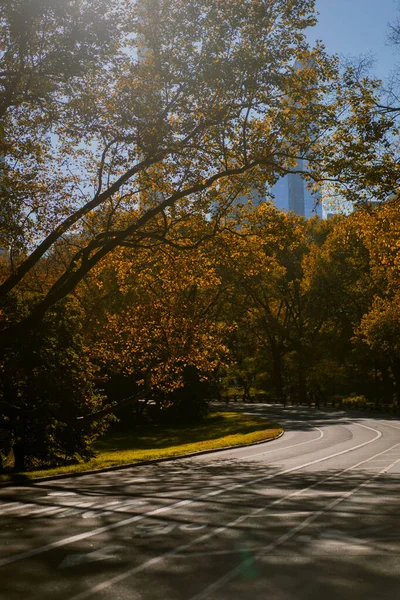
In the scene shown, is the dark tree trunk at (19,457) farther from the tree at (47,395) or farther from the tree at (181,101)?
the tree at (181,101)

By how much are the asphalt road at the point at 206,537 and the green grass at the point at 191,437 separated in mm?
11768

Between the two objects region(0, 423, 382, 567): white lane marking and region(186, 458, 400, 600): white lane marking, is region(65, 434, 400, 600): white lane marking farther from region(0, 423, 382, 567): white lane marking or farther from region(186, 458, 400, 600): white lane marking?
region(0, 423, 382, 567): white lane marking

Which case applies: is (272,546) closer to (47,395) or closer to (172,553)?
(172,553)

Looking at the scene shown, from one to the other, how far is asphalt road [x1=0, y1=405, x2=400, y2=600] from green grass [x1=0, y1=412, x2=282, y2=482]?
11.8 meters

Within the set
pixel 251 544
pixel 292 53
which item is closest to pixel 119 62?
pixel 292 53

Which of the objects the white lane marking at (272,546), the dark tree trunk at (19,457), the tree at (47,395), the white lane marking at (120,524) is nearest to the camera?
the white lane marking at (272,546)

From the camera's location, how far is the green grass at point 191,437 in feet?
99.4

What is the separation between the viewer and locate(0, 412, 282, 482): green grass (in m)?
30.3

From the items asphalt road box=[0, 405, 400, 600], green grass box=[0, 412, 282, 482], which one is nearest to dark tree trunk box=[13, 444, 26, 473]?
green grass box=[0, 412, 282, 482]

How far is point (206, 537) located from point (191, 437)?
32.1 metres

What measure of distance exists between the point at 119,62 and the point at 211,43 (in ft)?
8.34

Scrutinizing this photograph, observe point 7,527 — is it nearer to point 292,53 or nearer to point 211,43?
point 211,43

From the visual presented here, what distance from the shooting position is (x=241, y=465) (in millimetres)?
Answer: 19484

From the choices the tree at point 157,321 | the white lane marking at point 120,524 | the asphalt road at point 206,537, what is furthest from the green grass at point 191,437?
the asphalt road at point 206,537
